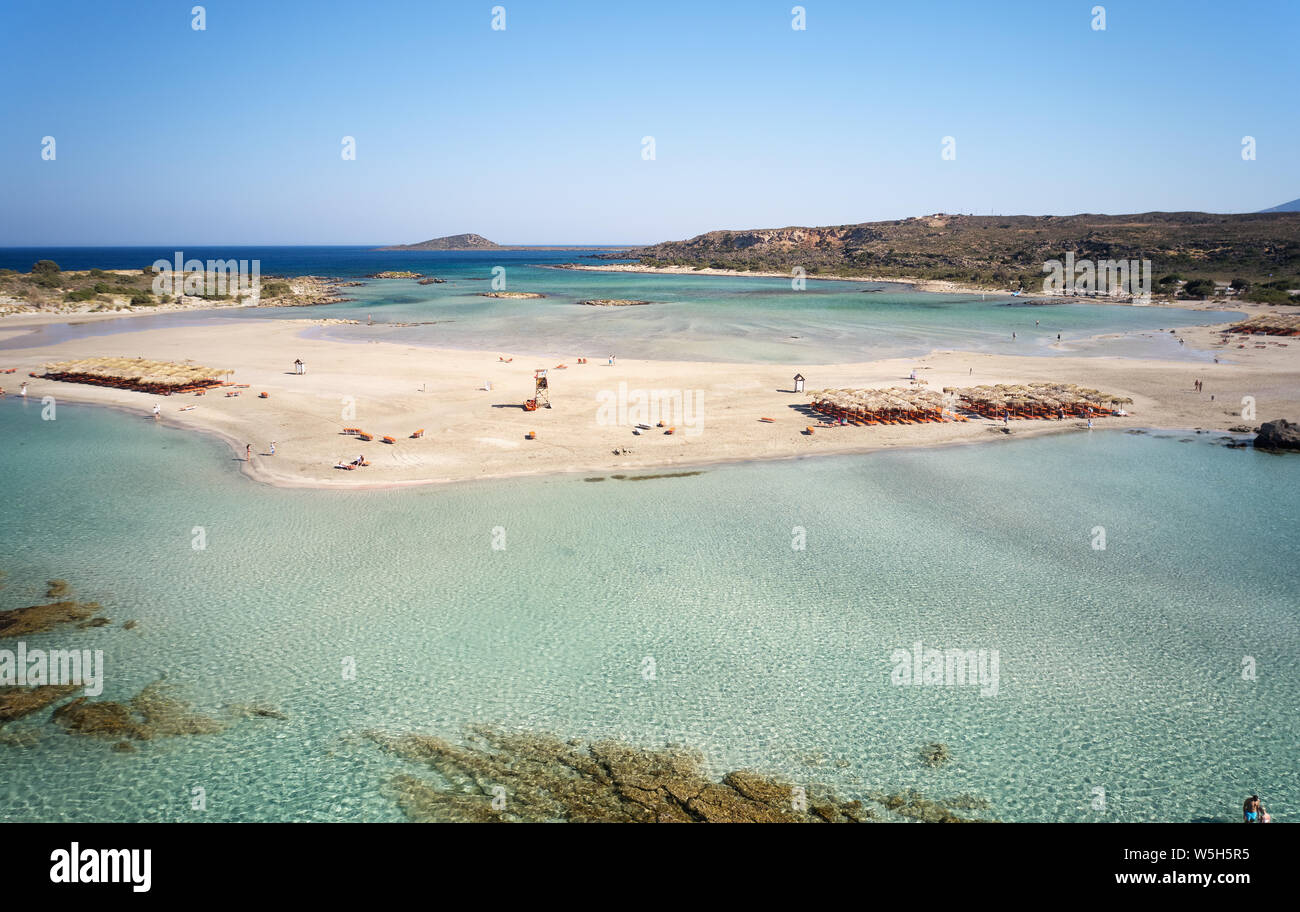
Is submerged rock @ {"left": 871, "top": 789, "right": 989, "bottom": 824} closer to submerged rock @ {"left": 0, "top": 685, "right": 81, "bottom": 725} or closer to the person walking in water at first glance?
the person walking in water

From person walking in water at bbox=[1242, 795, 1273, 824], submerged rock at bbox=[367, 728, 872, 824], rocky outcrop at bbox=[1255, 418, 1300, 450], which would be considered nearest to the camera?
person walking in water at bbox=[1242, 795, 1273, 824]

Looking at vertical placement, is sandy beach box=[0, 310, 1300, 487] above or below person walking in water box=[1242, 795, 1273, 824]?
above

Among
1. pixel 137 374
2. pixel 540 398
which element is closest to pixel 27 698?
pixel 540 398

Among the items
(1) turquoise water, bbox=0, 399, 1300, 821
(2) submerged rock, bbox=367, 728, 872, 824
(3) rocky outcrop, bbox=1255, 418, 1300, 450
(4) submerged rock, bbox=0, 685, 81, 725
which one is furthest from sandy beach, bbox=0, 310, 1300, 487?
(2) submerged rock, bbox=367, 728, 872, 824

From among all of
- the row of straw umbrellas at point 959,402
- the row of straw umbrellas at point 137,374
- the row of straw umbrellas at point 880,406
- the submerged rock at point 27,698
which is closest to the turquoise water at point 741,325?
the row of straw umbrellas at point 959,402

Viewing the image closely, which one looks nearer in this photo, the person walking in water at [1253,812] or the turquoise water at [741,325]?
the person walking in water at [1253,812]

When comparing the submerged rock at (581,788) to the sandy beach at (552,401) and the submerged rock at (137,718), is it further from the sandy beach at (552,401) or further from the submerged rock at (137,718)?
the sandy beach at (552,401)

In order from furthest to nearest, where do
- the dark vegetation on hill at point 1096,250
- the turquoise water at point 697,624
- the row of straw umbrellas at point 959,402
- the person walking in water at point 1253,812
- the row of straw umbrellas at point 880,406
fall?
the dark vegetation on hill at point 1096,250 → the row of straw umbrellas at point 959,402 → the row of straw umbrellas at point 880,406 → the turquoise water at point 697,624 → the person walking in water at point 1253,812

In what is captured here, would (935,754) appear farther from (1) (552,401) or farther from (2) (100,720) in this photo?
(1) (552,401)
